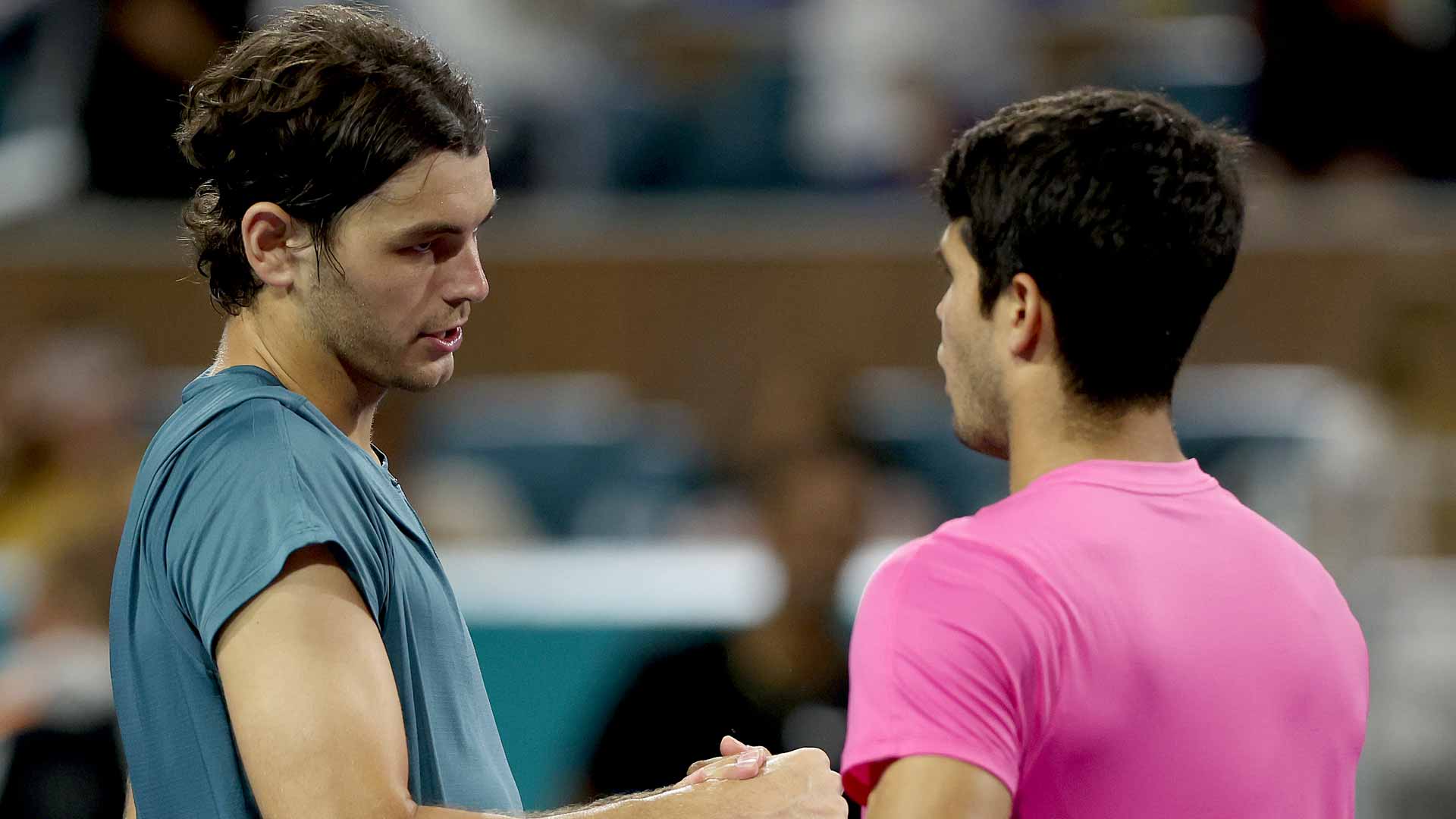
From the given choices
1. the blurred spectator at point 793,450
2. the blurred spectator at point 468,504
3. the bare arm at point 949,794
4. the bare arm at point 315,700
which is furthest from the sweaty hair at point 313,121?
the blurred spectator at point 468,504

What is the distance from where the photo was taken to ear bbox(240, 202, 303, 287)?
1.57m

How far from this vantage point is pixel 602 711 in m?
3.45

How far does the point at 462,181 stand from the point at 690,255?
3.74m

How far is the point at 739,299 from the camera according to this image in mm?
5336

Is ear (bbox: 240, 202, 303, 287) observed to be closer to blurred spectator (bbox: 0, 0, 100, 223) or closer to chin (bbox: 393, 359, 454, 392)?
chin (bbox: 393, 359, 454, 392)

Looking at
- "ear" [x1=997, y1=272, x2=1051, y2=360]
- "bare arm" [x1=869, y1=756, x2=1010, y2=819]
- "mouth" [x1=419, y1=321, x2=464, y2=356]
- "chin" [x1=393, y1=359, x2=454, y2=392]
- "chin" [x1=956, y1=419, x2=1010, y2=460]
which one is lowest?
"bare arm" [x1=869, y1=756, x2=1010, y2=819]

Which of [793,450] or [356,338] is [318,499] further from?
[793,450]

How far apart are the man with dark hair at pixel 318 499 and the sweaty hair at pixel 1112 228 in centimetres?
50

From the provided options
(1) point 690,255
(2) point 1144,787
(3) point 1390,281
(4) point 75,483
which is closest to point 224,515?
(2) point 1144,787

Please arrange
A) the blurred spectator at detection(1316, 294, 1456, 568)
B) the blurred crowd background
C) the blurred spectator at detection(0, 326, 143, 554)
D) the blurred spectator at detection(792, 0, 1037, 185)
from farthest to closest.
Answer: the blurred spectator at detection(792, 0, 1037, 185)
the blurred spectator at detection(0, 326, 143, 554)
the blurred spectator at detection(1316, 294, 1456, 568)
the blurred crowd background

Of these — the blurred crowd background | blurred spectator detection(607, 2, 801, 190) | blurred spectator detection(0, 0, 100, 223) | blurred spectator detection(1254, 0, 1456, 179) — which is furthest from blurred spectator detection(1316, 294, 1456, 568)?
blurred spectator detection(0, 0, 100, 223)

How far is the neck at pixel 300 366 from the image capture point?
1.62m

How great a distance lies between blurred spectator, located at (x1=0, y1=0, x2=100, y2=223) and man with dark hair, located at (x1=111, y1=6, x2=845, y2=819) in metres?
4.12

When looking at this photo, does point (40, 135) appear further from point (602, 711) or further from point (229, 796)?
point (229, 796)
